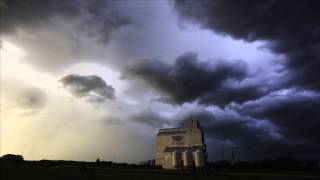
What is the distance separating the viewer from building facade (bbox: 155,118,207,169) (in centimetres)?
8400

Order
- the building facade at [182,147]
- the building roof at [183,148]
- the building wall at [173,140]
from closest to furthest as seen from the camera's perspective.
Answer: the building facade at [182,147] → the building roof at [183,148] → the building wall at [173,140]

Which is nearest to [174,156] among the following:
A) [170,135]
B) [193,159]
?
[193,159]

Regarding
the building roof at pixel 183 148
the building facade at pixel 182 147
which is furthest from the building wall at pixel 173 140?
the building roof at pixel 183 148

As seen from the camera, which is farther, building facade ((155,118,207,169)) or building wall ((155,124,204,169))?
building wall ((155,124,204,169))

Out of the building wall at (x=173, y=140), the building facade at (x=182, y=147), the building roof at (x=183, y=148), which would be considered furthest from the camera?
the building wall at (x=173, y=140)

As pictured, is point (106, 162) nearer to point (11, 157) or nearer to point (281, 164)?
point (11, 157)

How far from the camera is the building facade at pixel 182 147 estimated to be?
84.0m

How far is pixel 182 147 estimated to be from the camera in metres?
92.2

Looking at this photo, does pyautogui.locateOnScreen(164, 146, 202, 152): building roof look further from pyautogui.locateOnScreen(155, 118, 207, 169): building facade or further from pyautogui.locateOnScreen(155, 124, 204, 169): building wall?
pyautogui.locateOnScreen(155, 124, 204, 169): building wall

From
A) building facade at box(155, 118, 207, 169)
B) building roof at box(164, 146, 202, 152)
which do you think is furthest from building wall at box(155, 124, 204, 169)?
building roof at box(164, 146, 202, 152)

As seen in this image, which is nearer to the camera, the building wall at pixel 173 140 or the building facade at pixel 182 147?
the building facade at pixel 182 147

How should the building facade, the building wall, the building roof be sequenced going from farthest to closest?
the building wall → the building roof → the building facade

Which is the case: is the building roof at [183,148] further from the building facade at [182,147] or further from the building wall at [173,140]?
the building wall at [173,140]

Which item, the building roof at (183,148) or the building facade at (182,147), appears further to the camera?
the building roof at (183,148)
